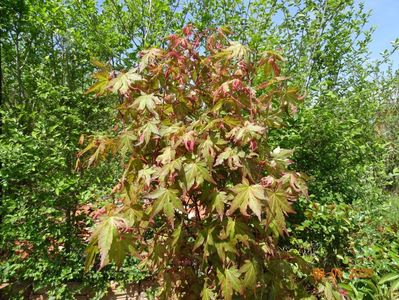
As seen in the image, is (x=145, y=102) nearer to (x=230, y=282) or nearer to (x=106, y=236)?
(x=106, y=236)

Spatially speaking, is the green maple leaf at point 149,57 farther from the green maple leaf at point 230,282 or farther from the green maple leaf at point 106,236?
the green maple leaf at point 230,282

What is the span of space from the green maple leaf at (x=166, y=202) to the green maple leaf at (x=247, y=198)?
0.30m

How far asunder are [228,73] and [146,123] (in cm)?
70

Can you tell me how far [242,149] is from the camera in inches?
82.4

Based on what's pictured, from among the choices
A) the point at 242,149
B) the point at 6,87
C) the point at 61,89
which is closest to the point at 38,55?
the point at 6,87

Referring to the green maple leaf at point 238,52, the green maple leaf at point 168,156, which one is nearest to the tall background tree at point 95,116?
the green maple leaf at point 238,52

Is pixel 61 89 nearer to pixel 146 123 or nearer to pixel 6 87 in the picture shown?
pixel 6 87

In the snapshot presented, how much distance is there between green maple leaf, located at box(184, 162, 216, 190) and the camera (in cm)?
188

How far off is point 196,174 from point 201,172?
0.10 feet

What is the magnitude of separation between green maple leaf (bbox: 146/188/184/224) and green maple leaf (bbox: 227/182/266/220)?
0.30 meters

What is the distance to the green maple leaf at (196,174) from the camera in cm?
188

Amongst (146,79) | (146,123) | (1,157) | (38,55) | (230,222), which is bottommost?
(230,222)

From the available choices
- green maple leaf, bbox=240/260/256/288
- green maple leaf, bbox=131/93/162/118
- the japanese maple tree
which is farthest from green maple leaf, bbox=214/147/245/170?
green maple leaf, bbox=240/260/256/288

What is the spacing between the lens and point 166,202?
1.86 meters
